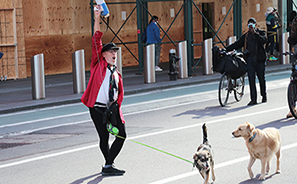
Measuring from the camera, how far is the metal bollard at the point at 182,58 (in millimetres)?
17219

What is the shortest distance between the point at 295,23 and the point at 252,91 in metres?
2.25

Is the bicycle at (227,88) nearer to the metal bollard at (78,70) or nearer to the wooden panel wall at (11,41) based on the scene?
the metal bollard at (78,70)

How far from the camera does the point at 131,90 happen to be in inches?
590

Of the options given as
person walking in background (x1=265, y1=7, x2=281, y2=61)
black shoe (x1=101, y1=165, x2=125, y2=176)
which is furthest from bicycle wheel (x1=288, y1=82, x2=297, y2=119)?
person walking in background (x1=265, y1=7, x2=281, y2=61)

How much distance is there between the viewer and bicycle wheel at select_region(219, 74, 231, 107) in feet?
39.7

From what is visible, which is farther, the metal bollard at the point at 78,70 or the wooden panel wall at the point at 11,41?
the wooden panel wall at the point at 11,41

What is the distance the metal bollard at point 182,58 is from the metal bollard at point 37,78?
17.1ft

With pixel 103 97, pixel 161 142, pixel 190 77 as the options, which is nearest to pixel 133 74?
pixel 190 77

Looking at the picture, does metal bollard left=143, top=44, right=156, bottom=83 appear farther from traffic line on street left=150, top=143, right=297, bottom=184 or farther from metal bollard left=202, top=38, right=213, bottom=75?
traffic line on street left=150, top=143, right=297, bottom=184

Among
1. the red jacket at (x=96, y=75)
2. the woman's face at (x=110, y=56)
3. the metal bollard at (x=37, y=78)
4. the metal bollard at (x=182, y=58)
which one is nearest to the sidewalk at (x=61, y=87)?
the metal bollard at (x=37, y=78)

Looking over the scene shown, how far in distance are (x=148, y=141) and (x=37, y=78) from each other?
19.9 feet

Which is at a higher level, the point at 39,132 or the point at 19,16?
the point at 19,16

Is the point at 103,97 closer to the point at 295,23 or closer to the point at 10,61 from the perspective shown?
the point at 295,23

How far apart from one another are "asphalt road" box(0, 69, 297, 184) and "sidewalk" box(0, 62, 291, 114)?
0.48 metres
